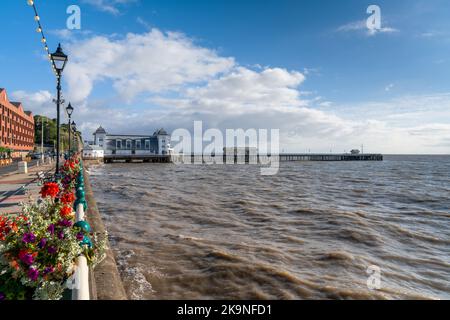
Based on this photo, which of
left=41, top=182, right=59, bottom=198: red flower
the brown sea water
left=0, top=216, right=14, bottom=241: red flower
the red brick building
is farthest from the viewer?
the red brick building

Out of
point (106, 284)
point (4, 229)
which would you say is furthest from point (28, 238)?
point (106, 284)

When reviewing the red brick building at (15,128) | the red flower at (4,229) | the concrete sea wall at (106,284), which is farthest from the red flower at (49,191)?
the red brick building at (15,128)

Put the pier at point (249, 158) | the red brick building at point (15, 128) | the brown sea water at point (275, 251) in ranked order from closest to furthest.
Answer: the brown sea water at point (275, 251) → the red brick building at point (15, 128) → the pier at point (249, 158)

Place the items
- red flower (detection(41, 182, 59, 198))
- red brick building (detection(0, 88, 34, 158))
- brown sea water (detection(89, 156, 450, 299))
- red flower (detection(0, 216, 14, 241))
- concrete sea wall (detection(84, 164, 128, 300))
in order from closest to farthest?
1. red flower (detection(0, 216, 14, 241))
2. concrete sea wall (detection(84, 164, 128, 300))
3. red flower (detection(41, 182, 59, 198))
4. brown sea water (detection(89, 156, 450, 299))
5. red brick building (detection(0, 88, 34, 158))

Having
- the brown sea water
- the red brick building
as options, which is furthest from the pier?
the brown sea water

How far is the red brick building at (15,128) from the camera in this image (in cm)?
6016

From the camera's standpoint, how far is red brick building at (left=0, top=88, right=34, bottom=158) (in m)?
60.2

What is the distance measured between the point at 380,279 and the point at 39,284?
7.33 m

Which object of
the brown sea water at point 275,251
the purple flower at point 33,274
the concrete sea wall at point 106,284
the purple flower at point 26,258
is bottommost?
the brown sea water at point 275,251

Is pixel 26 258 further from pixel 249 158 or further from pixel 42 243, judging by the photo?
pixel 249 158

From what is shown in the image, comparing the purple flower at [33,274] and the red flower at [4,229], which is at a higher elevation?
the red flower at [4,229]

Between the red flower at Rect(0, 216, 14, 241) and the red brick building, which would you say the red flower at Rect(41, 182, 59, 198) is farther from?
the red brick building

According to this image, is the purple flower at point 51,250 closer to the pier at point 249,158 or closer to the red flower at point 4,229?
the red flower at point 4,229
